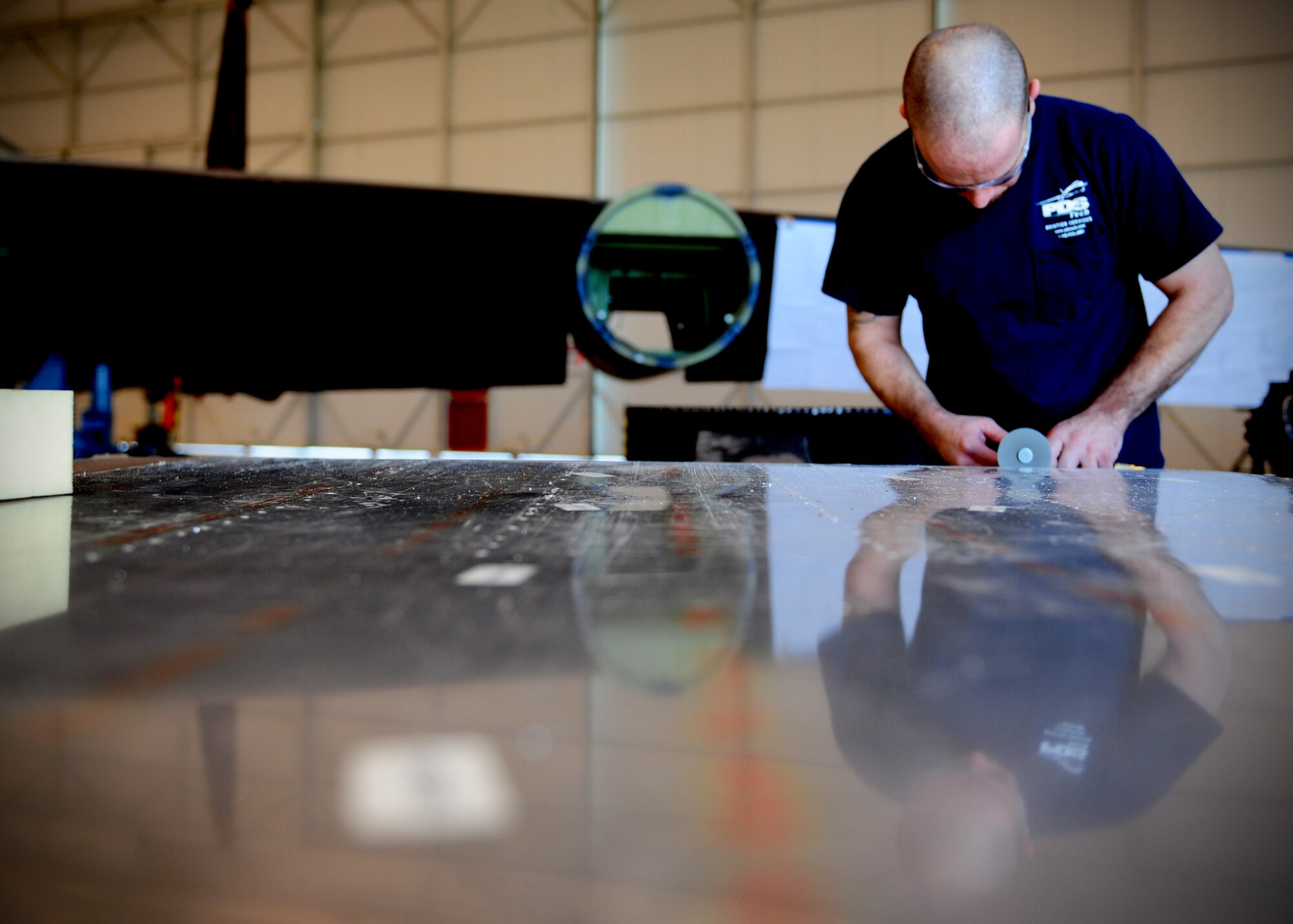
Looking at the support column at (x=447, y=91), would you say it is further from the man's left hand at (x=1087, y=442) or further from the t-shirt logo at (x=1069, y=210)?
the man's left hand at (x=1087, y=442)

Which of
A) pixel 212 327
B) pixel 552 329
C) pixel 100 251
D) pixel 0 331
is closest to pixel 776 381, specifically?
pixel 552 329

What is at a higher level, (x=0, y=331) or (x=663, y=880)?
(x=0, y=331)

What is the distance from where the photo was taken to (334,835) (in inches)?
7.9

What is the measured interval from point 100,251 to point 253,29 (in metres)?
7.14

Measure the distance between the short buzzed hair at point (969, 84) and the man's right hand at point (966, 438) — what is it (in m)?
0.46

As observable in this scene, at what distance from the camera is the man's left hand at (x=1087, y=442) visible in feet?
4.72

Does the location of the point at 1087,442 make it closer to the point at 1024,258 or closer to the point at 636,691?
the point at 1024,258

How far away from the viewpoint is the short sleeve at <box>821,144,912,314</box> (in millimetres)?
1729

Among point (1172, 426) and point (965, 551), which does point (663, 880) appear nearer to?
point (965, 551)

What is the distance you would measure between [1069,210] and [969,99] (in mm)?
351

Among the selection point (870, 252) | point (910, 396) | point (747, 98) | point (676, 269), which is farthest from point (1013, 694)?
point (747, 98)

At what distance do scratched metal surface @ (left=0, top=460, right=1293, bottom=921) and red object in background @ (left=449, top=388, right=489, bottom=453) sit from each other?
22.2ft

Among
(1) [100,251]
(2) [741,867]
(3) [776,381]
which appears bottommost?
(2) [741,867]

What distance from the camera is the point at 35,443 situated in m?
0.76
